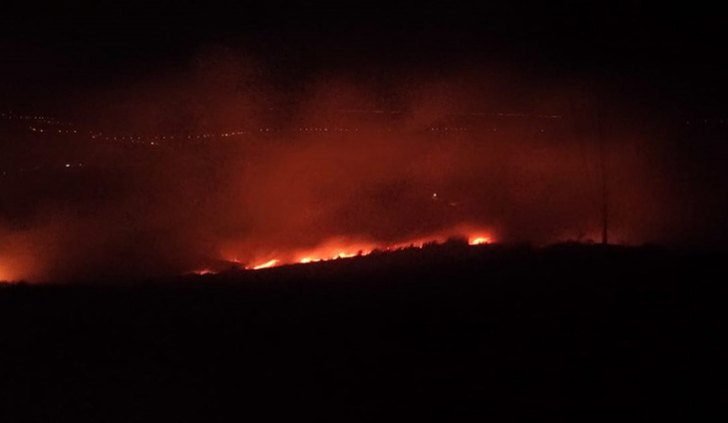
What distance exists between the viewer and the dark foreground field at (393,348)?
4887 millimetres

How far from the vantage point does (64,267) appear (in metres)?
12.4

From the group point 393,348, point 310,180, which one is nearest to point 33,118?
point 310,180

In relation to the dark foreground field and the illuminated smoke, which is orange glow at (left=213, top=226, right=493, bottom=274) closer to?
the illuminated smoke

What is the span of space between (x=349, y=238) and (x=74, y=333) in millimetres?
7769

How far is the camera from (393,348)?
5.61m

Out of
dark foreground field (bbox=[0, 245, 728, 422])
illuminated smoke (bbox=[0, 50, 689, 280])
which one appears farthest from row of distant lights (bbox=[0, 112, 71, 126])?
dark foreground field (bbox=[0, 245, 728, 422])

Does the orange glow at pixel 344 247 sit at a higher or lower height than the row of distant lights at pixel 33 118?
lower

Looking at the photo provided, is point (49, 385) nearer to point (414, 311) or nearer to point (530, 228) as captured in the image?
point (414, 311)

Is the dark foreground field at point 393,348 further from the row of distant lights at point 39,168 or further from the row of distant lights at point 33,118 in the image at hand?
the row of distant lights at point 33,118

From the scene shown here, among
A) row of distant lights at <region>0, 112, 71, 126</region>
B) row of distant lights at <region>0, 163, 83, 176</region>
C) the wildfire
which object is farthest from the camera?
the wildfire

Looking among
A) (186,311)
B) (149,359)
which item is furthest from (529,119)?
(149,359)

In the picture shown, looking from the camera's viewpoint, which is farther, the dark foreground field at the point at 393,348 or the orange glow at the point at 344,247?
the orange glow at the point at 344,247

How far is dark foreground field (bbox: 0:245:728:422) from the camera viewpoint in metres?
4.89

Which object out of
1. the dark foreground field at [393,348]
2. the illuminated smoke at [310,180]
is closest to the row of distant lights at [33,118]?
the illuminated smoke at [310,180]
